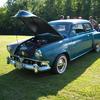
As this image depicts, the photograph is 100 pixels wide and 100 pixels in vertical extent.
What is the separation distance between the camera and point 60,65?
289 inches

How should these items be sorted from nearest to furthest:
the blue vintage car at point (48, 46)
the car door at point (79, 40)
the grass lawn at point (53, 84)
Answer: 1. the grass lawn at point (53, 84)
2. the blue vintage car at point (48, 46)
3. the car door at point (79, 40)

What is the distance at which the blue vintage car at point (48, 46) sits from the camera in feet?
22.3

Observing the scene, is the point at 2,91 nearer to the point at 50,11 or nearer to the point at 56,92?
the point at 56,92

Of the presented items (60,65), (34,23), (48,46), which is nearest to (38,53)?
(48,46)

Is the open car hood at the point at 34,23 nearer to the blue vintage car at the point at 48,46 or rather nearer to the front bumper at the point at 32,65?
the blue vintage car at the point at 48,46

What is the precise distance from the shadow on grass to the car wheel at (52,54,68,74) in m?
0.16

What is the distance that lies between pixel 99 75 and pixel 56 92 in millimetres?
1729

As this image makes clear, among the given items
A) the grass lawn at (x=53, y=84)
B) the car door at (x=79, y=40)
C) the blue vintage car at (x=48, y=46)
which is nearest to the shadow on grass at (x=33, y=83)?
the grass lawn at (x=53, y=84)

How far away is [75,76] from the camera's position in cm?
704

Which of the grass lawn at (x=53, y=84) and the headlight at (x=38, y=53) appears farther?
the headlight at (x=38, y=53)

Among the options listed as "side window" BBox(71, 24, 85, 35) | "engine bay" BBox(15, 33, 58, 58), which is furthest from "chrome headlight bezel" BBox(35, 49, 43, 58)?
"side window" BBox(71, 24, 85, 35)

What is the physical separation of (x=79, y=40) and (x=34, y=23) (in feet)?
5.46

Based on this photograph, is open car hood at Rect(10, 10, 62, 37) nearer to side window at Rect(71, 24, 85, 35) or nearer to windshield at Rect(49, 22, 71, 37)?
windshield at Rect(49, 22, 71, 37)

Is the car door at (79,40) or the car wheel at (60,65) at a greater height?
the car door at (79,40)
